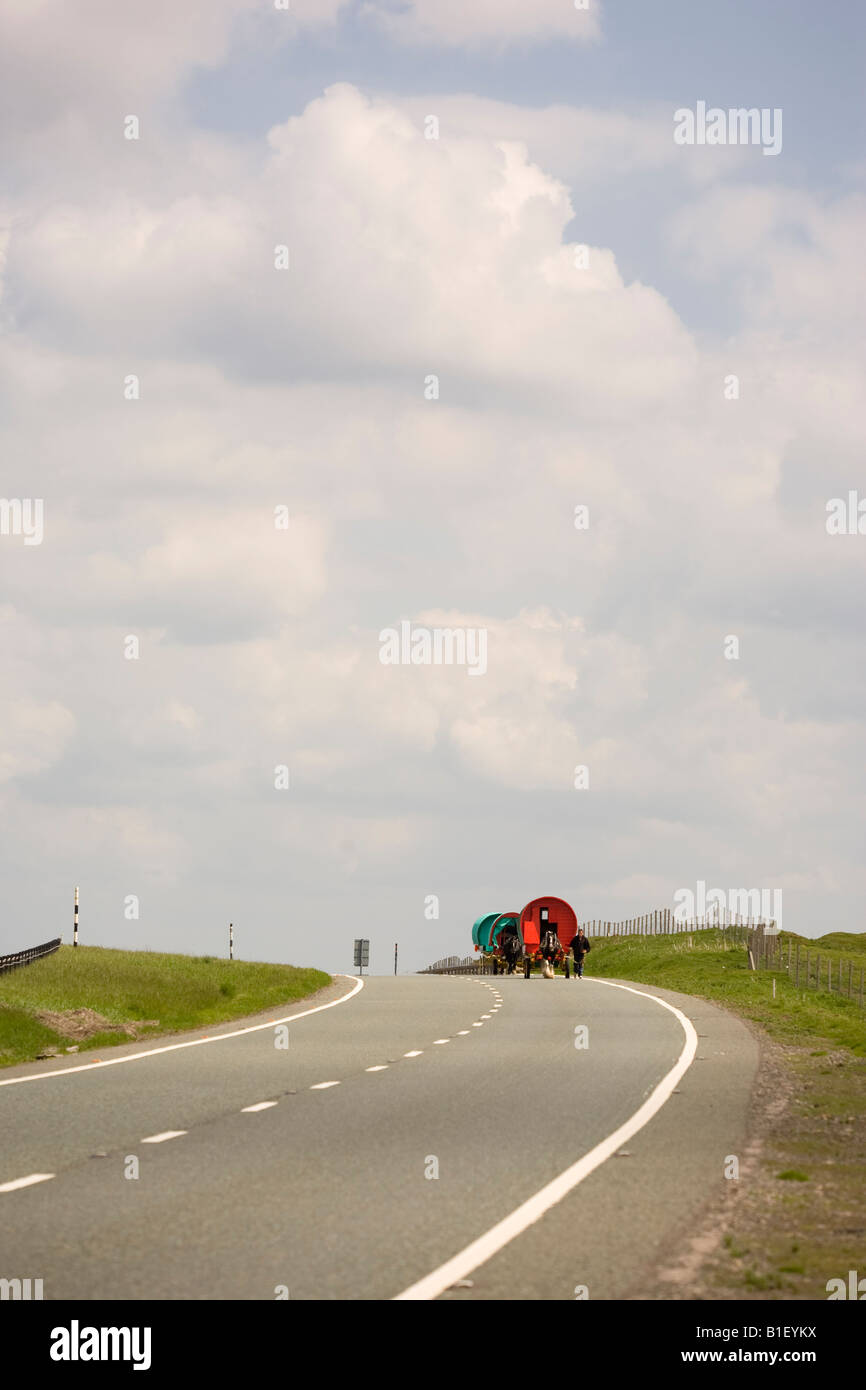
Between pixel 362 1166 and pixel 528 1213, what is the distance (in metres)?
2.17

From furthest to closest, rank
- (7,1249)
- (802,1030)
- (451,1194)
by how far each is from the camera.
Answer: (802,1030) < (451,1194) < (7,1249)

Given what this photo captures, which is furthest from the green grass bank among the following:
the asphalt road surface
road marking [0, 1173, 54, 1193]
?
road marking [0, 1173, 54, 1193]

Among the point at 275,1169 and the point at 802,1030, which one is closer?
the point at 275,1169

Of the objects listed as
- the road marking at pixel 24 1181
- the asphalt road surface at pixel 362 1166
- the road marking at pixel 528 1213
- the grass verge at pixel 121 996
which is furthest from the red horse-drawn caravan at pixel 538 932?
the road marking at pixel 24 1181

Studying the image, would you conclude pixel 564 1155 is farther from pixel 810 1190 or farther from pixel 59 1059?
pixel 59 1059

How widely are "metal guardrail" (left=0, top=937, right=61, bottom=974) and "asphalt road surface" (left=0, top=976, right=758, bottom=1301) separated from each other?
16.9 m

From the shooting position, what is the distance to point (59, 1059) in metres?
21.4

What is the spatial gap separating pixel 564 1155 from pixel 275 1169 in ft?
7.22

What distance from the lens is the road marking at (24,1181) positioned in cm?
1094

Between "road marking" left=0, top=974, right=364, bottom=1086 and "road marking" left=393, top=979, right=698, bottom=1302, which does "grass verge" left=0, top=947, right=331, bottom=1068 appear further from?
"road marking" left=393, top=979, right=698, bottom=1302

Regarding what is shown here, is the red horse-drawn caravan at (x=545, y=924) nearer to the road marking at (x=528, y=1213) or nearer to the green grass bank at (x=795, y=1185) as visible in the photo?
the green grass bank at (x=795, y=1185)

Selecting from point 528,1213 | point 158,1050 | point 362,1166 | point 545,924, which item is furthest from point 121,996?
point 545,924
